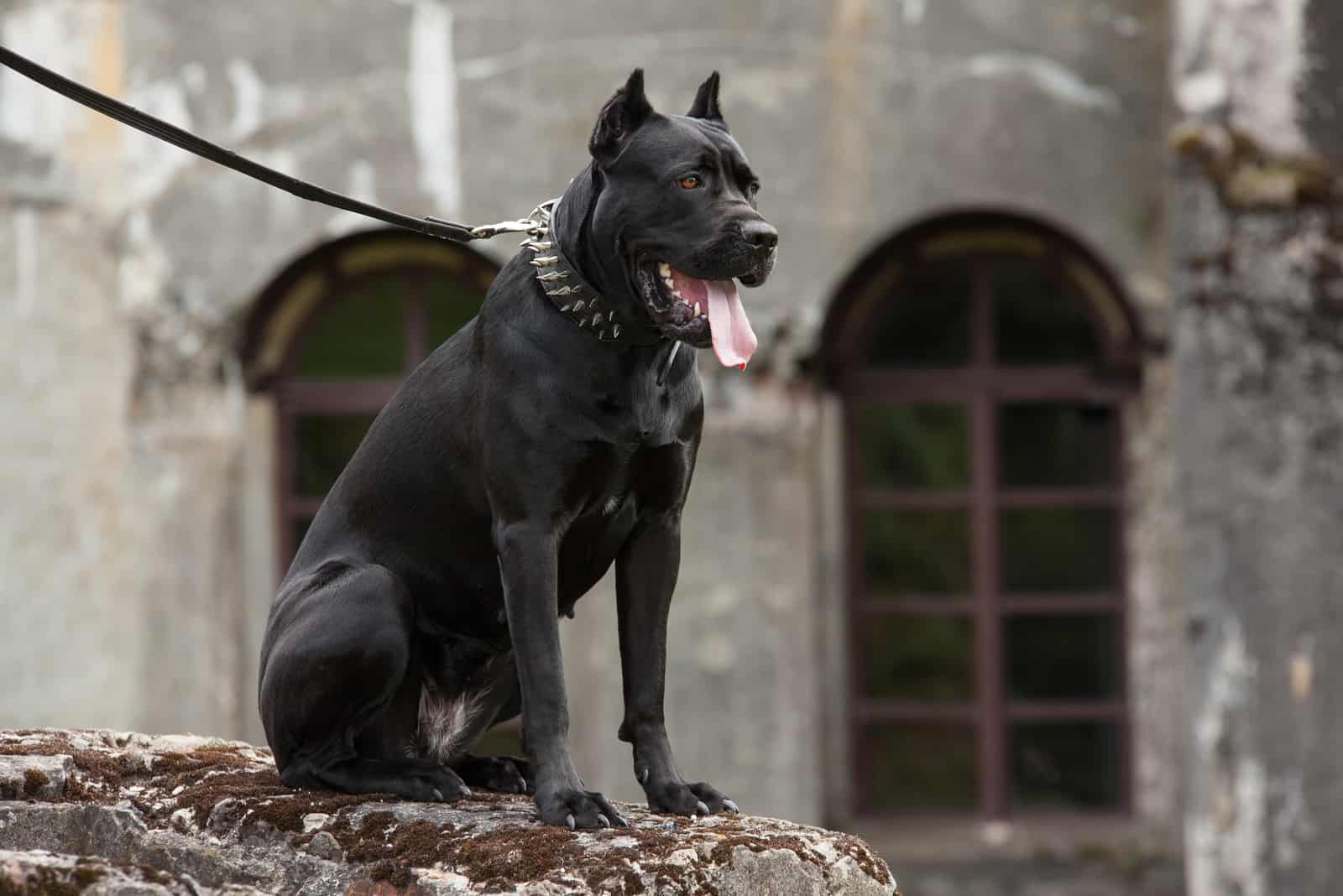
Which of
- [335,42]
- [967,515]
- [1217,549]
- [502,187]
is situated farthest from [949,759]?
[335,42]

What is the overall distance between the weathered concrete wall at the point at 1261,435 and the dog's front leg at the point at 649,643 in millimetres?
4565

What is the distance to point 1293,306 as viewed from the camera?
769 centimetres

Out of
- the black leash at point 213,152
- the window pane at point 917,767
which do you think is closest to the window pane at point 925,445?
the window pane at point 917,767

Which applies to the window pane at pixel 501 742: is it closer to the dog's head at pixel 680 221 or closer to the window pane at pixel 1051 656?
the window pane at pixel 1051 656

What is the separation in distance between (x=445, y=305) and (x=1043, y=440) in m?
2.68

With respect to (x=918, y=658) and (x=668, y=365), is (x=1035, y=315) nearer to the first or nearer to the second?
(x=918, y=658)

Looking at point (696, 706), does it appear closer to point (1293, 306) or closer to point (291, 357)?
point (291, 357)

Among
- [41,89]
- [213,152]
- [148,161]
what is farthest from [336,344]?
[213,152]

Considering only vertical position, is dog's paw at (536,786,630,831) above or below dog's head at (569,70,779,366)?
below

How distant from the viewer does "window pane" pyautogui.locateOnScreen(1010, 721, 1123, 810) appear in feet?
28.4

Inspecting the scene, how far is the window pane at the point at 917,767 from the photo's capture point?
8641 mm

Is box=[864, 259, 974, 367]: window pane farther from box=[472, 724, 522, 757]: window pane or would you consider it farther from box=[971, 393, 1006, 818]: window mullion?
box=[472, 724, 522, 757]: window pane

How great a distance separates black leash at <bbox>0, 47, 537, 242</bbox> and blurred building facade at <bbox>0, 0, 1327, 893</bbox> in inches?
184

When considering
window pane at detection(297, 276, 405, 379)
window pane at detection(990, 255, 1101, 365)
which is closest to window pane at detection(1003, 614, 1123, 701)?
window pane at detection(990, 255, 1101, 365)
